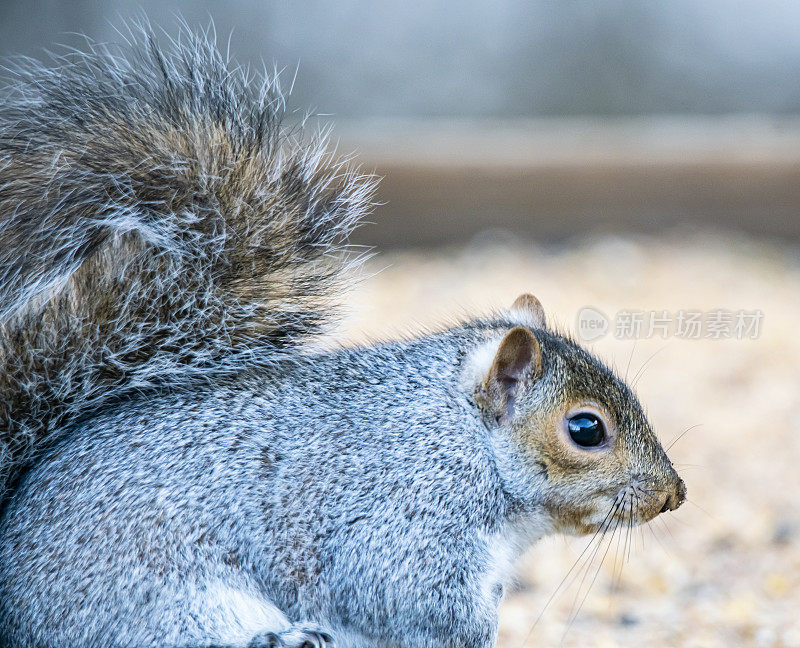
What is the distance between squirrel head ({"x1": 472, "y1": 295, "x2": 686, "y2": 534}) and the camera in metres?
1.31

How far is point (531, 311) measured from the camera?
1578 mm

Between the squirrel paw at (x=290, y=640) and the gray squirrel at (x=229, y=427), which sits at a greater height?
the gray squirrel at (x=229, y=427)

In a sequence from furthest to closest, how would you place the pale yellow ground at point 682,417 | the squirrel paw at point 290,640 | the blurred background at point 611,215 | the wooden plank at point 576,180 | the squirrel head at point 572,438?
1. the wooden plank at point 576,180
2. the blurred background at point 611,215
3. the pale yellow ground at point 682,417
4. the squirrel head at point 572,438
5. the squirrel paw at point 290,640

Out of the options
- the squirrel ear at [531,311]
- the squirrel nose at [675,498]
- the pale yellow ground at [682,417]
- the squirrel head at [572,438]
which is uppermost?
the squirrel ear at [531,311]

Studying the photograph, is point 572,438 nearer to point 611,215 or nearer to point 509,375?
point 509,375

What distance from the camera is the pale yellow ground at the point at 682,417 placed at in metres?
1.71

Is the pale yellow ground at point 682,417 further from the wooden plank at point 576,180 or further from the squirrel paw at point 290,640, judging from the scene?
the squirrel paw at point 290,640

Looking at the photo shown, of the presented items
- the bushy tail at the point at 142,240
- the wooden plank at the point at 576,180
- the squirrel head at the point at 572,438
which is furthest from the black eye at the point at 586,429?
the wooden plank at the point at 576,180

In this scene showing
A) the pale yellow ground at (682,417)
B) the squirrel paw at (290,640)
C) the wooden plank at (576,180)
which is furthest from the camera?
the wooden plank at (576,180)

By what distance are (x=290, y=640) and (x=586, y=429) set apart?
475 mm

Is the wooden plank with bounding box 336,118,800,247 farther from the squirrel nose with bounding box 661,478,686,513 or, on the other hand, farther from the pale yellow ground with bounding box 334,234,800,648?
the squirrel nose with bounding box 661,478,686,513

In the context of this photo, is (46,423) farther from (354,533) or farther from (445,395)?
(445,395)

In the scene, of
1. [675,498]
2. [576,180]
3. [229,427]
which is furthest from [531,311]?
[576,180]

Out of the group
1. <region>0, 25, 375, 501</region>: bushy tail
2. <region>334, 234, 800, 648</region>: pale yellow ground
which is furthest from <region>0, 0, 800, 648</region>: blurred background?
<region>0, 25, 375, 501</region>: bushy tail
